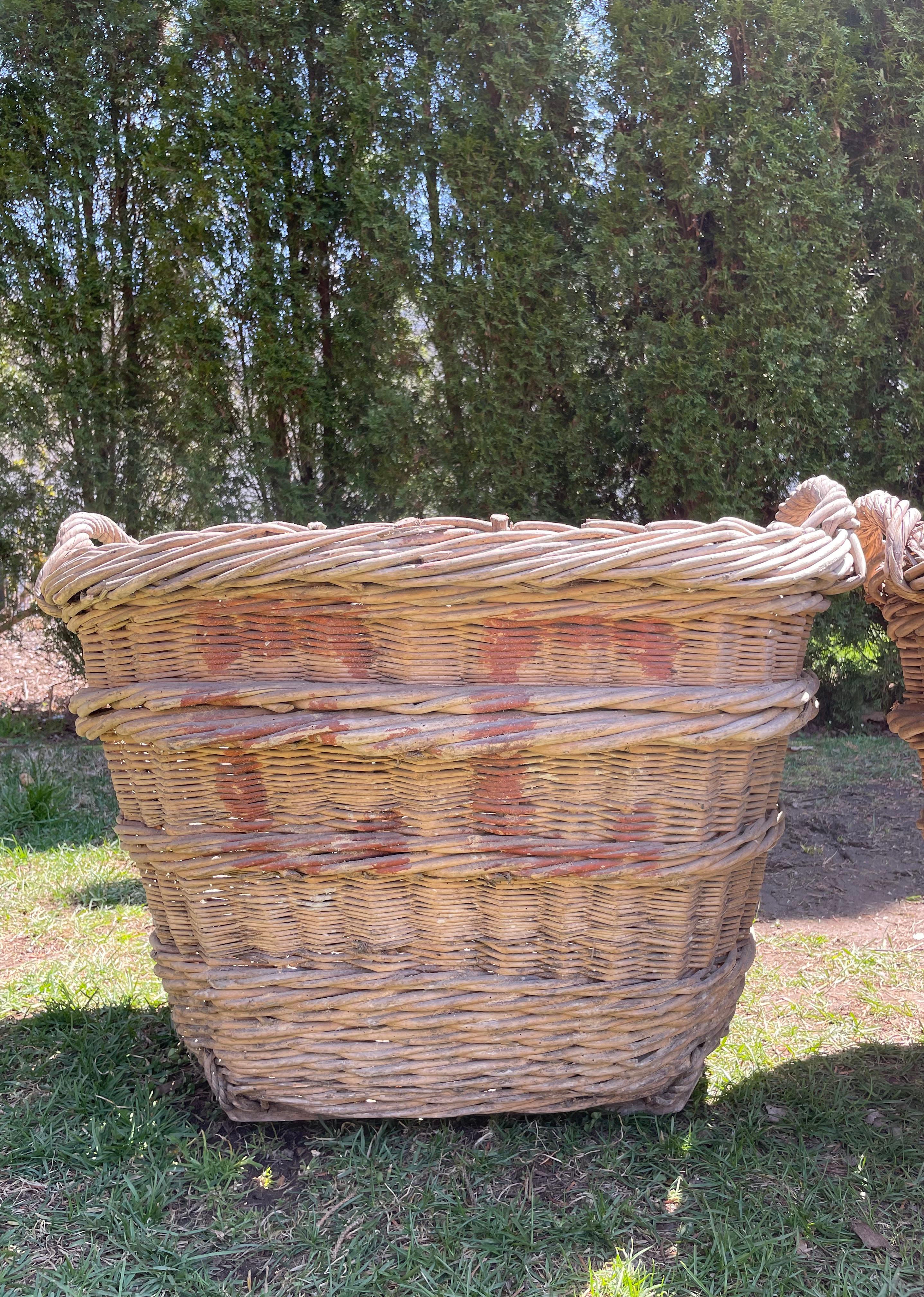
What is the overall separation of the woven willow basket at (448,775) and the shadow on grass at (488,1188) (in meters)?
0.10

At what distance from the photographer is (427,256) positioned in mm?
3807

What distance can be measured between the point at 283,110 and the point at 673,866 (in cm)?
359

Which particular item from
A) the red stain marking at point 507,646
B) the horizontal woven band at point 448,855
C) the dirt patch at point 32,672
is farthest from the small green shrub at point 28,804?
the red stain marking at point 507,646

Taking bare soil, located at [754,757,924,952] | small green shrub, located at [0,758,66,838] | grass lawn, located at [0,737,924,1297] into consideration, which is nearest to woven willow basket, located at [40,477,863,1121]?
grass lawn, located at [0,737,924,1297]

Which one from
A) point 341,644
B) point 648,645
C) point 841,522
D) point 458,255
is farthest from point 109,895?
point 458,255

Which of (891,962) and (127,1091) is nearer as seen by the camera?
(127,1091)

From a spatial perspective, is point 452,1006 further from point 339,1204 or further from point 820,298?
point 820,298

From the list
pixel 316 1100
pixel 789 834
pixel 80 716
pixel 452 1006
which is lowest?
pixel 789 834

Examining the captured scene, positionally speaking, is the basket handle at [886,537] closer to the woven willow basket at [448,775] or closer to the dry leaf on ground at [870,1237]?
the woven willow basket at [448,775]

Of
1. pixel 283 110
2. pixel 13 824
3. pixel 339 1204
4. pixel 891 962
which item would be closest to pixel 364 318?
pixel 283 110

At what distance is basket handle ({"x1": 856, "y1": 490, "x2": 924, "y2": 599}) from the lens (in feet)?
4.76

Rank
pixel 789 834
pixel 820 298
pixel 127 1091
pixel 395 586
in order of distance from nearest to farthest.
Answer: pixel 395 586, pixel 127 1091, pixel 789 834, pixel 820 298

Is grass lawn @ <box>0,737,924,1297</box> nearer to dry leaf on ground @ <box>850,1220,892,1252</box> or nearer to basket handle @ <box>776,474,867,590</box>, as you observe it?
dry leaf on ground @ <box>850,1220,892,1252</box>

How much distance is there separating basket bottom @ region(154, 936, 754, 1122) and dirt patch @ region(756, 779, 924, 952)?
1.09m
